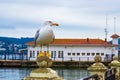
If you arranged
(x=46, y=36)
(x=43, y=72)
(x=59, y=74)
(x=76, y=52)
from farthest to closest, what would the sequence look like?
(x=76, y=52), (x=59, y=74), (x=46, y=36), (x=43, y=72)

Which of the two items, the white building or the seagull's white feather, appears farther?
the white building

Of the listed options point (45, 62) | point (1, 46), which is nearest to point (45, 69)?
point (45, 62)

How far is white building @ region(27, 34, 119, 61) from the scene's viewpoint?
239 ft

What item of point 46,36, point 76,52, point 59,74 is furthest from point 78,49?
point 46,36

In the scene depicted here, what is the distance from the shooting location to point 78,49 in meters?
73.1

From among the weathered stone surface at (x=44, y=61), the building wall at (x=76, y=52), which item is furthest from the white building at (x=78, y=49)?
the weathered stone surface at (x=44, y=61)

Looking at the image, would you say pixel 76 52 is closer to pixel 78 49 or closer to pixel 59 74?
pixel 78 49

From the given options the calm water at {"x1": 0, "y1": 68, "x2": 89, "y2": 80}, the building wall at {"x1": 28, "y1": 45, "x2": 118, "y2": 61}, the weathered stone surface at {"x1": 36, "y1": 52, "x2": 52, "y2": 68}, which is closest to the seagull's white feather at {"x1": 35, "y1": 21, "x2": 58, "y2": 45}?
the weathered stone surface at {"x1": 36, "y1": 52, "x2": 52, "y2": 68}

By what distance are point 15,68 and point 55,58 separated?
7.68 meters

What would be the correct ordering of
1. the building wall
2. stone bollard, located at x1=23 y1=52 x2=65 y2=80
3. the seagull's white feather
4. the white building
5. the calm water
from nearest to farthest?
stone bollard, located at x1=23 y1=52 x2=65 y2=80, the seagull's white feather, the calm water, the white building, the building wall

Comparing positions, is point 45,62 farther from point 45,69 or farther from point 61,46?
point 61,46

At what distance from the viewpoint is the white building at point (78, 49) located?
72.7m

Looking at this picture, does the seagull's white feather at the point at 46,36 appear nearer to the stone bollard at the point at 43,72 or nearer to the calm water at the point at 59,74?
the stone bollard at the point at 43,72

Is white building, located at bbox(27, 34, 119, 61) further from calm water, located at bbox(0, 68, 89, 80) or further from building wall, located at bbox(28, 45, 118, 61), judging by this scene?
calm water, located at bbox(0, 68, 89, 80)
